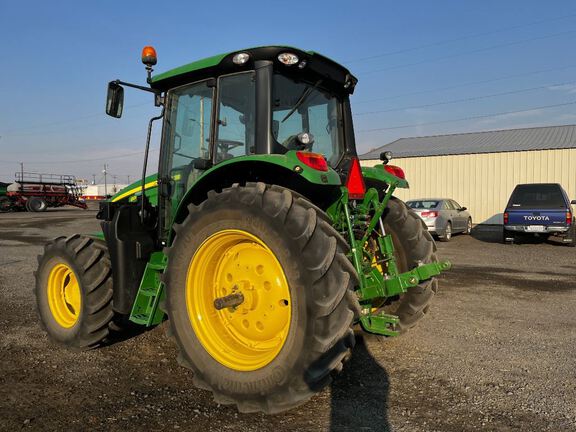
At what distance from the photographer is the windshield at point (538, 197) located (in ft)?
43.7

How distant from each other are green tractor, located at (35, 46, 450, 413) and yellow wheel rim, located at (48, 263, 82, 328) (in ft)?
0.05

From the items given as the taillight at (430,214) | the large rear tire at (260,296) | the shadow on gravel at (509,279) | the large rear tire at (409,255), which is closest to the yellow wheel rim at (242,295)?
the large rear tire at (260,296)

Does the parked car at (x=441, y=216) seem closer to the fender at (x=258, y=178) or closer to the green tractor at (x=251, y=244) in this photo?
the green tractor at (x=251, y=244)

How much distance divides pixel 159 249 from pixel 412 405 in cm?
253

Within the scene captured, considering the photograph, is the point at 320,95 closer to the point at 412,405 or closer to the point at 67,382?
the point at 412,405

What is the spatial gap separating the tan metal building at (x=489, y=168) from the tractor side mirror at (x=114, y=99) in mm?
20098

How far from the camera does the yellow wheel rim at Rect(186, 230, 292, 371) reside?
Result: 313cm

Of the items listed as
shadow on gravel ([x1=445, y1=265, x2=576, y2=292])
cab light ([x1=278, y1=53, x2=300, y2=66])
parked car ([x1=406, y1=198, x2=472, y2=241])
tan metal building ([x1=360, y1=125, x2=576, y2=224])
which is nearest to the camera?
cab light ([x1=278, y1=53, x2=300, y2=66])

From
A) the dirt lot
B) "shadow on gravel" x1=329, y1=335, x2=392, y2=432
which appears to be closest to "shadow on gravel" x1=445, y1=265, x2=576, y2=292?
the dirt lot

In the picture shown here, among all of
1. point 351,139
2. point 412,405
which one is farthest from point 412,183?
point 412,405

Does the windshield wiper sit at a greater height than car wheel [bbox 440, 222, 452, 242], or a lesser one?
greater

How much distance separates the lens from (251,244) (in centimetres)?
326

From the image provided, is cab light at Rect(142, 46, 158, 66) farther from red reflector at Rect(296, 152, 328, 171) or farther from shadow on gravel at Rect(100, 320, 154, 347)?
shadow on gravel at Rect(100, 320, 154, 347)

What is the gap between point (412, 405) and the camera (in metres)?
3.05
